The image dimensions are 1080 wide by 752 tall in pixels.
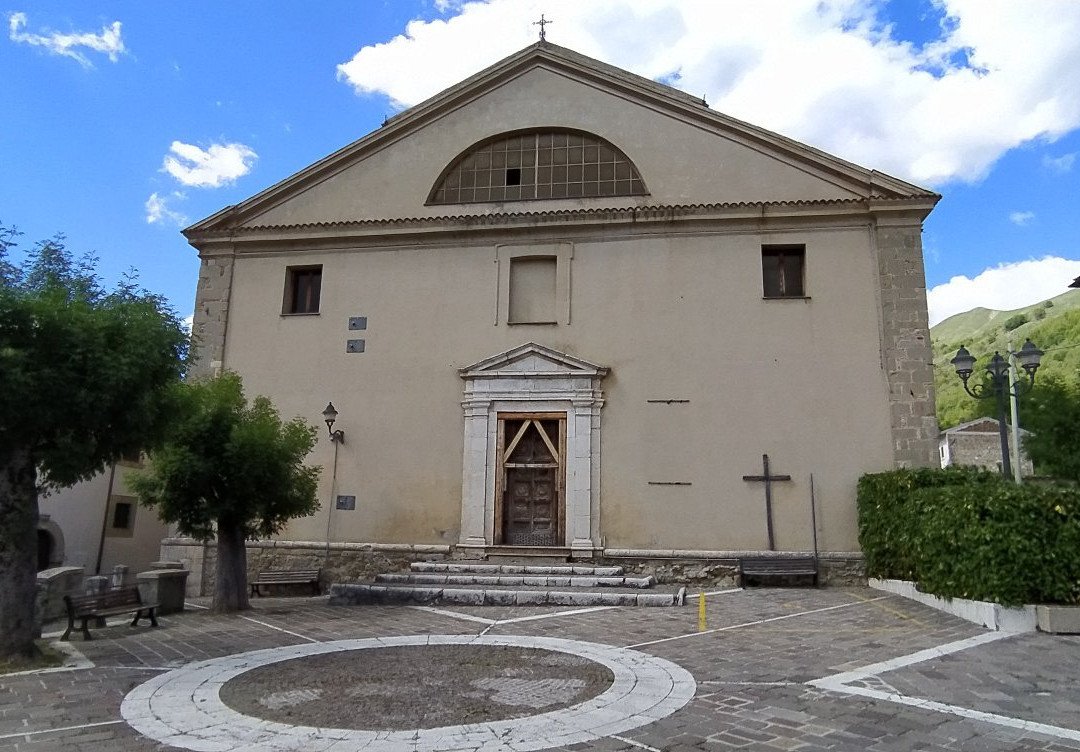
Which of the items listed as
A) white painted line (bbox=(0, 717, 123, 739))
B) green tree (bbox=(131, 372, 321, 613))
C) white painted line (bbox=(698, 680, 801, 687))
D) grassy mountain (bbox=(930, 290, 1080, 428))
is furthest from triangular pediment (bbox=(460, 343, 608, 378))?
grassy mountain (bbox=(930, 290, 1080, 428))

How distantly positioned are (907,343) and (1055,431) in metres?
14.0

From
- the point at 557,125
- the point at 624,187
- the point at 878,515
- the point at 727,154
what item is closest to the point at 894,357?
the point at 878,515

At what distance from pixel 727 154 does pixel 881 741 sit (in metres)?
13.0

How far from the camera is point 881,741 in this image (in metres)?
4.68

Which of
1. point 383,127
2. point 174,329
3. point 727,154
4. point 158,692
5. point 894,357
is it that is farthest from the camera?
point 383,127

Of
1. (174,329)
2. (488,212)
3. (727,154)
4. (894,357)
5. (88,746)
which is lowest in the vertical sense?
(88,746)

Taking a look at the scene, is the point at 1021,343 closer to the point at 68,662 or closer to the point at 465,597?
the point at 465,597

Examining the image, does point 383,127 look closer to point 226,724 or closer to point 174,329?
point 174,329

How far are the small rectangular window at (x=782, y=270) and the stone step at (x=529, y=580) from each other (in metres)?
6.26

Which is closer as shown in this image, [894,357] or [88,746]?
[88,746]

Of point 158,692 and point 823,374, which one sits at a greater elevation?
point 823,374

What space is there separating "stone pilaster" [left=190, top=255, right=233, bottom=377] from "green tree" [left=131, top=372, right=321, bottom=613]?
4.75 metres

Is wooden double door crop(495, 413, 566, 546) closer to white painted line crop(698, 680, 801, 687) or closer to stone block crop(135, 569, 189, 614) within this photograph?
stone block crop(135, 569, 189, 614)

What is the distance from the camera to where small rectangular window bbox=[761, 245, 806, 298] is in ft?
49.2
